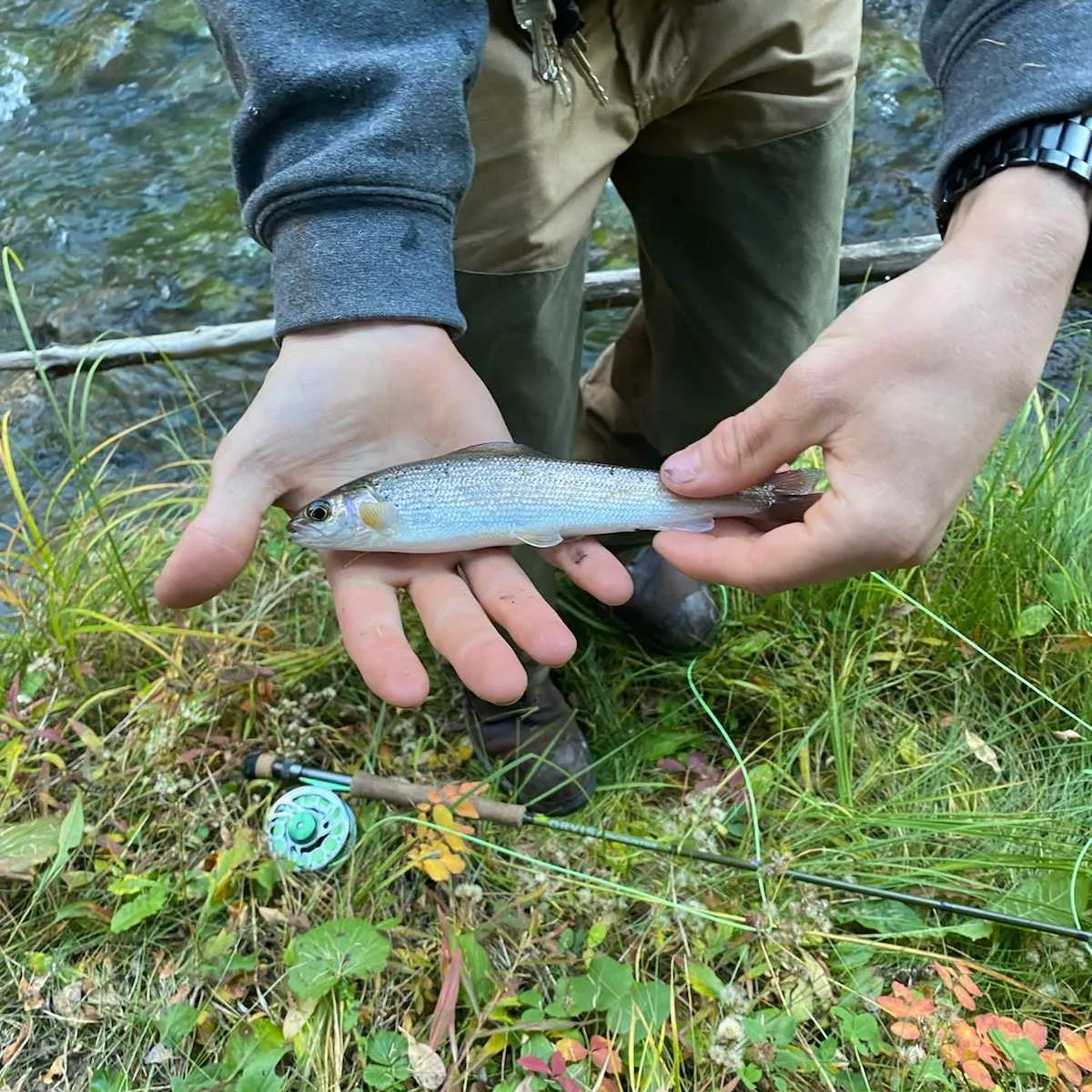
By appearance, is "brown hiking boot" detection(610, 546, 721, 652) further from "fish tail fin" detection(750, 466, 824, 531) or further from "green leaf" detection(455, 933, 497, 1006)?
"green leaf" detection(455, 933, 497, 1006)

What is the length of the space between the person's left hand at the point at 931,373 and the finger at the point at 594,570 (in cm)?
57

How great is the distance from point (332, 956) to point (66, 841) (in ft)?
2.97

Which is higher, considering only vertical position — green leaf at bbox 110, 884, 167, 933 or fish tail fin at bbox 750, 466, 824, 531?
fish tail fin at bbox 750, 466, 824, 531

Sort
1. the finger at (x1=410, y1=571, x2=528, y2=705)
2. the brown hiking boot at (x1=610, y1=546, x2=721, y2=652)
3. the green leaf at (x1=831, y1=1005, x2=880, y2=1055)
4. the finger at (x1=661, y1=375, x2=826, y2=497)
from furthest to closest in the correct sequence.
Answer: the brown hiking boot at (x1=610, y1=546, x2=721, y2=652) < the green leaf at (x1=831, y1=1005, x2=880, y2=1055) < the finger at (x1=410, y1=571, x2=528, y2=705) < the finger at (x1=661, y1=375, x2=826, y2=497)

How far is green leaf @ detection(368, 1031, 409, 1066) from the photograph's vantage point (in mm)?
2188

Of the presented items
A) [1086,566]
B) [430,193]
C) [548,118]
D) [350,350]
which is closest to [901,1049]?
[1086,566]

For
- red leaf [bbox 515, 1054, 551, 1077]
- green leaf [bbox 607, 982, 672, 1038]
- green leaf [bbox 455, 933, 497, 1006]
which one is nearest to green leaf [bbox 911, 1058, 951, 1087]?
green leaf [bbox 607, 982, 672, 1038]

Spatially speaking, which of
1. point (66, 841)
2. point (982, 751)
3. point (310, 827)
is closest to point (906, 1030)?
point (982, 751)

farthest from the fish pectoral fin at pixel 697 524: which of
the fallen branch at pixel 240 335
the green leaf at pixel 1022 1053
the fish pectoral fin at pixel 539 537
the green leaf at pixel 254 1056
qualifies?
the fallen branch at pixel 240 335

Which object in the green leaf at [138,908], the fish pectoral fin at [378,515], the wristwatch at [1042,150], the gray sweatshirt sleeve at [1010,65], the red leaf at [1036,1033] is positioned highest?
the gray sweatshirt sleeve at [1010,65]

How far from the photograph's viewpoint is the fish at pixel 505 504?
7.53ft

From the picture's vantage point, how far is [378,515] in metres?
2.26

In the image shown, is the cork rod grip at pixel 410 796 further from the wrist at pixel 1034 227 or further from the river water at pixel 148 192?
the river water at pixel 148 192

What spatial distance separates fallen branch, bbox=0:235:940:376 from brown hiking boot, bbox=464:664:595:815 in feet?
8.51
